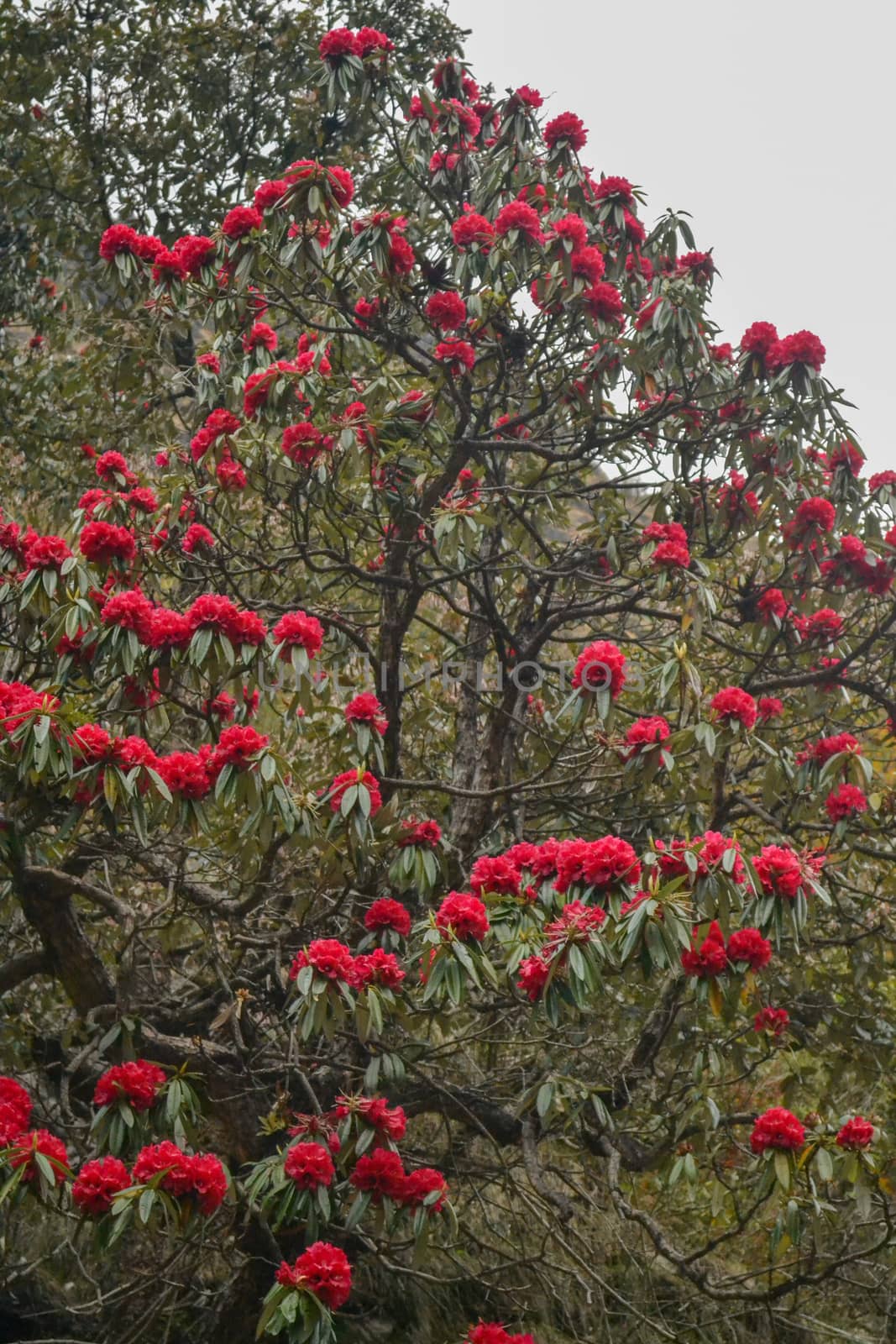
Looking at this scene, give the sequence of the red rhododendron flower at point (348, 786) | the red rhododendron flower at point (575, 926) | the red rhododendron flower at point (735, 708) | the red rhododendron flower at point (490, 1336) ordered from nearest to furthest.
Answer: the red rhododendron flower at point (575, 926) < the red rhododendron flower at point (490, 1336) < the red rhododendron flower at point (348, 786) < the red rhododendron flower at point (735, 708)

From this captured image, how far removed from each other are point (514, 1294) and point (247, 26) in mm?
5946

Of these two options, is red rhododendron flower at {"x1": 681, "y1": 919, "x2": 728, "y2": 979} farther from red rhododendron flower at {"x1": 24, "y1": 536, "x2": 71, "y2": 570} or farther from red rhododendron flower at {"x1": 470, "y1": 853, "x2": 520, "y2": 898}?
red rhododendron flower at {"x1": 24, "y1": 536, "x2": 71, "y2": 570}

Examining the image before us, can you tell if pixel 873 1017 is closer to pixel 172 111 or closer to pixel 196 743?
pixel 196 743

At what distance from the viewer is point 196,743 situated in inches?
177

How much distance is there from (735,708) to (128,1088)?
1.63m

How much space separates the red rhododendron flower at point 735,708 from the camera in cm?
302

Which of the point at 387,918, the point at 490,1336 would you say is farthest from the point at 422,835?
the point at 490,1336

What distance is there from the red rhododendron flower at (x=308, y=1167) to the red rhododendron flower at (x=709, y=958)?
2.89 ft

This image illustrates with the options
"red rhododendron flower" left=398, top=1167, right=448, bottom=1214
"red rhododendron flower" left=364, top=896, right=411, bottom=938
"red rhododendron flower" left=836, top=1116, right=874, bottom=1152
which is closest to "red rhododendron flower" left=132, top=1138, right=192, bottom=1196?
"red rhododendron flower" left=398, top=1167, right=448, bottom=1214

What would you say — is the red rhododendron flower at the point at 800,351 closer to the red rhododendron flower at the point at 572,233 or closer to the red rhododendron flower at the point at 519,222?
the red rhododendron flower at the point at 572,233

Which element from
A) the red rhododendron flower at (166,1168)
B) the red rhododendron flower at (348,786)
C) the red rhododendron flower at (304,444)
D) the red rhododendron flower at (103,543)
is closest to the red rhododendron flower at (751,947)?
the red rhododendron flower at (348,786)

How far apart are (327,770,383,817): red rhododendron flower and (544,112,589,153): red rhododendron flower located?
2222 mm

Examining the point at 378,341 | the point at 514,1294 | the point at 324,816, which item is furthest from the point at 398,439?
the point at 514,1294

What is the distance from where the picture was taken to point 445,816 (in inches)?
172
